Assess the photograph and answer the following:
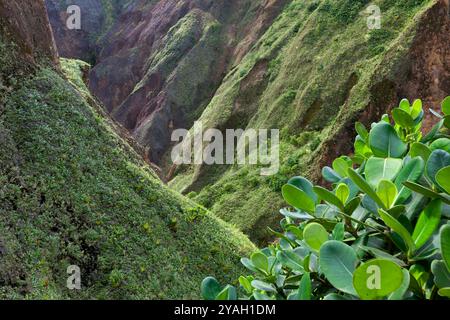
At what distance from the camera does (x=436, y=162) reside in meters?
1.55

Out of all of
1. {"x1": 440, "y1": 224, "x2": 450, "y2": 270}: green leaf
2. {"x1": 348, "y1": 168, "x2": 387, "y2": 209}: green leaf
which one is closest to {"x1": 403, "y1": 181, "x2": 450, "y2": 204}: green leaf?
{"x1": 348, "y1": 168, "x2": 387, "y2": 209}: green leaf

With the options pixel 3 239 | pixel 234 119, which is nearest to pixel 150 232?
pixel 3 239

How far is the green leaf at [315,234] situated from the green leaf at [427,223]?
31 centimetres

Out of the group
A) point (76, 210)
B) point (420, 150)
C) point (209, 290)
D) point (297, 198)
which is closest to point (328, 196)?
point (297, 198)

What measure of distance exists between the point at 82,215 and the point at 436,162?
944 cm

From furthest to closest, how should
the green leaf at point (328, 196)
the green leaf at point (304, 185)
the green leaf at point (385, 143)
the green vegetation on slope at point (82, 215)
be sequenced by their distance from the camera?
the green vegetation on slope at point (82, 215)
the green leaf at point (304, 185)
the green leaf at point (385, 143)
the green leaf at point (328, 196)

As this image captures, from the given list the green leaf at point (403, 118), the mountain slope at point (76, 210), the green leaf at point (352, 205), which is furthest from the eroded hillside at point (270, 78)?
the green leaf at point (352, 205)

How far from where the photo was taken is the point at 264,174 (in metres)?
26.9

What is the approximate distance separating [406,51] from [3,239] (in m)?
21.4

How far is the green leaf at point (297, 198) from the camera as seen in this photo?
1.84 meters

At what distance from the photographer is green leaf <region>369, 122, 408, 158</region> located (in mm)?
1943

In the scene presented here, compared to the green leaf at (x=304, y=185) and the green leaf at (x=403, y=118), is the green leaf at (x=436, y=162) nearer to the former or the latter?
the green leaf at (x=304, y=185)

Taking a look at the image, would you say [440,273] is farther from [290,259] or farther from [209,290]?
[209,290]
